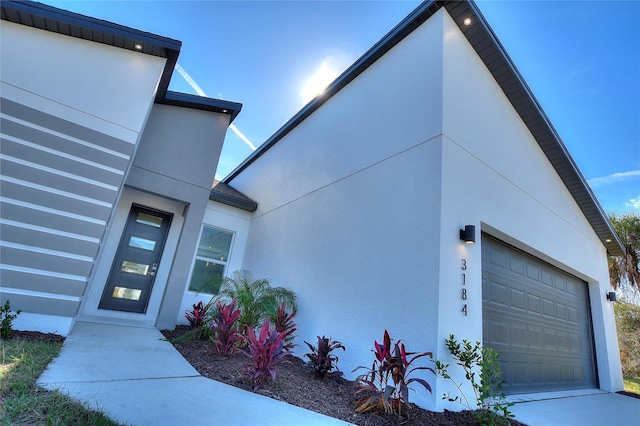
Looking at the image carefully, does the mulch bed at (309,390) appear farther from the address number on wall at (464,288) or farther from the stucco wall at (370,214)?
the address number on wall at (464,288)

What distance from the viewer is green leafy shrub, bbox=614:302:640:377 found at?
34.5ft

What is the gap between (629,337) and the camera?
1068cm

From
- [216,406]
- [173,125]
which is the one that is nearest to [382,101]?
[173,125]

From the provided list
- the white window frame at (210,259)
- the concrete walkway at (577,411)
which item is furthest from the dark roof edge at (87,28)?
the concrete walkway at (577,411)

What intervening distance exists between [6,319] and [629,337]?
17.0 meters

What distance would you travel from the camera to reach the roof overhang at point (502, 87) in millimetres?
5062

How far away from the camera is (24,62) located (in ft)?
14.5

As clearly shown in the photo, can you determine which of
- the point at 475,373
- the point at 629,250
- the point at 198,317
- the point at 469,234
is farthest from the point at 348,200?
the point at 629,250

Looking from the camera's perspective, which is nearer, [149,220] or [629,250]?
[149,220]

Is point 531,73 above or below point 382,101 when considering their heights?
above

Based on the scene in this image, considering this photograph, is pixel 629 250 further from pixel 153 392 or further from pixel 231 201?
pixel 153 392

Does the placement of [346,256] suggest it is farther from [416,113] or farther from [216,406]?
[216,406]

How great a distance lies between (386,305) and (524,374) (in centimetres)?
316

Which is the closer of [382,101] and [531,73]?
[382,101]
